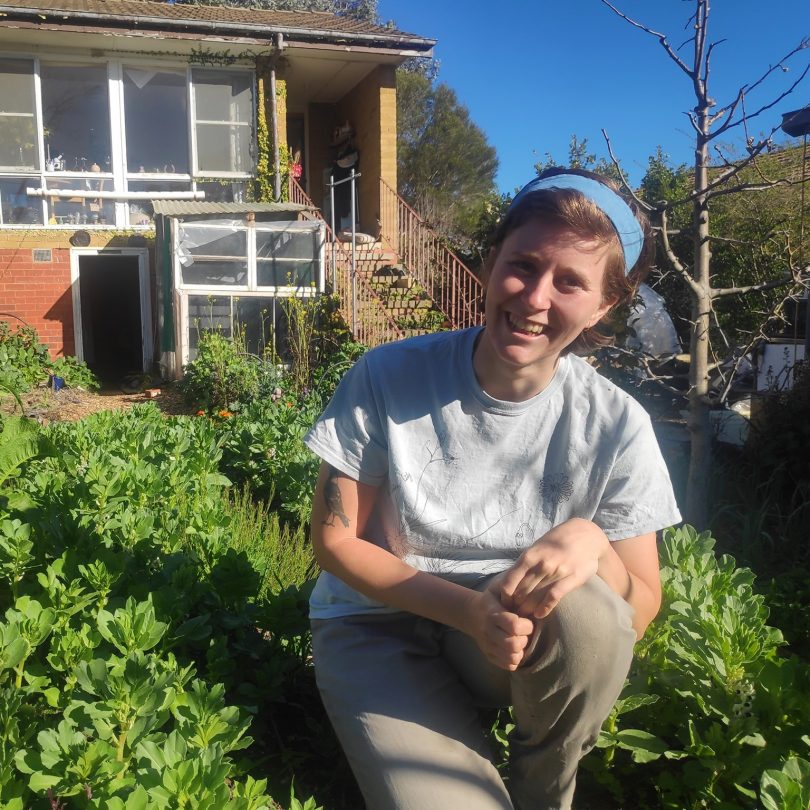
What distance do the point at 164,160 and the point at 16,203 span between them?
216cm

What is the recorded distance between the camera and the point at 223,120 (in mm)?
11797

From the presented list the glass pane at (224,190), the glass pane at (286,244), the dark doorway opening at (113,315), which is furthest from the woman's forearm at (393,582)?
the dark doorway opening at (113,315)

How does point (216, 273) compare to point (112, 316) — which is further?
point (112, 316)

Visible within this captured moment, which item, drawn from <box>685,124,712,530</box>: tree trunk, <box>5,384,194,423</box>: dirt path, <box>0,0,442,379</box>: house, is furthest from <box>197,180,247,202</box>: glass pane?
<box>685,124,712,530</box>: tree trunk

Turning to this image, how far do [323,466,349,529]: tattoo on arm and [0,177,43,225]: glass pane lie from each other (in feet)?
36.1

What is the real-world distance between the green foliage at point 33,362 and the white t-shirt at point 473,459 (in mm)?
8543

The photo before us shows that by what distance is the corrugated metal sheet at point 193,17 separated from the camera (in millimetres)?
10359

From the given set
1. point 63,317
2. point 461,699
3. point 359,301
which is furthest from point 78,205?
point 461,699

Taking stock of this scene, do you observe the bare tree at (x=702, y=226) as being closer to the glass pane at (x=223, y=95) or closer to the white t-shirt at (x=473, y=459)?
the white t-shirt at (x=473, y=459)

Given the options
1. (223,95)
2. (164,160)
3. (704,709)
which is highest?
(223,95)

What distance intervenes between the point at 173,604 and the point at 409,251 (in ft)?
34.2

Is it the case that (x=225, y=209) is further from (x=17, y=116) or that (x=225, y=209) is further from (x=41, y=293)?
(x=17, y=116)

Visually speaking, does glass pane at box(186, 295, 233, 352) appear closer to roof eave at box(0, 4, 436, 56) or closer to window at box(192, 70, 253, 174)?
window at box(192, 70, 253, 174)

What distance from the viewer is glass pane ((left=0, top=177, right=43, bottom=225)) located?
11094 millimetres
